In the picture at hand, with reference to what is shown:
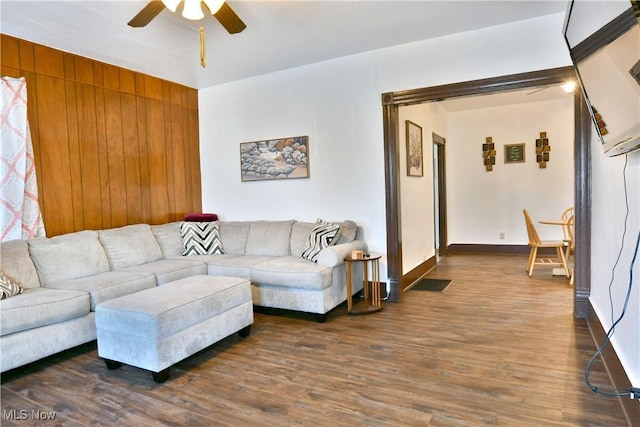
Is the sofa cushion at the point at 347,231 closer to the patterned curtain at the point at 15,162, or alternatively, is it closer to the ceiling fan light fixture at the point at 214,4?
the ceiling fan light fixture at the point at 214,4

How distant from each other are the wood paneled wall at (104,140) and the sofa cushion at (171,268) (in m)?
0.75

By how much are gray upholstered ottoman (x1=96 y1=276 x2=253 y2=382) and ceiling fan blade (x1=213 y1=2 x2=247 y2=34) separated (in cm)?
186

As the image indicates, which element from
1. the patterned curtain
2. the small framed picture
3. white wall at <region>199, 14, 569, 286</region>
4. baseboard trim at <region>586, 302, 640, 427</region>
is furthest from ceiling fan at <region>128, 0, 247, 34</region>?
the small framed picture

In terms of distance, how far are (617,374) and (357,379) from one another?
1.38 meters

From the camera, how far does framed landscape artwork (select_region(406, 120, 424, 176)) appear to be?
4.54m

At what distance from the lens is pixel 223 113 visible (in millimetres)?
4988

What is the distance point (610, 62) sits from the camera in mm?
1513

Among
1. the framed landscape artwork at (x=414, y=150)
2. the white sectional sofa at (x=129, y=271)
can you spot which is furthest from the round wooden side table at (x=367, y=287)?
the framed landscape artwork at (x=414, y=150)

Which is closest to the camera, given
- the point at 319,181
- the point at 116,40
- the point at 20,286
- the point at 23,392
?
the point at 23,392

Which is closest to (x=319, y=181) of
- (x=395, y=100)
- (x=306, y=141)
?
(x=306, y=141)

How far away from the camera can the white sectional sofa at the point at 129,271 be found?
8.59 feet

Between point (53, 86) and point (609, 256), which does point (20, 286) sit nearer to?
point (53, 86)

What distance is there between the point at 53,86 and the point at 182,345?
2766 millimetres

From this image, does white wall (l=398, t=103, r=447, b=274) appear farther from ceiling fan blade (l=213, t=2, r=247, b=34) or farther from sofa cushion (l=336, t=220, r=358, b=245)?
ceiling fan blade (l=213, t=2, r=247, b=34)
